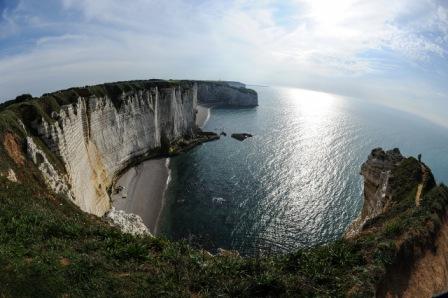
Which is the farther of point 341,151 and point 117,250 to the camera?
point 341,151

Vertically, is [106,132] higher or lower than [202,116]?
higher

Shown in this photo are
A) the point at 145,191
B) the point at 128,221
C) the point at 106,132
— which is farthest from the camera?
the point at 145,191

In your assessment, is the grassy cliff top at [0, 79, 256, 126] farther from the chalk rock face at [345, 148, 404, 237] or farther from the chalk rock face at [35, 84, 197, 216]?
the chalk rock face at [345, 148, 404, 237]

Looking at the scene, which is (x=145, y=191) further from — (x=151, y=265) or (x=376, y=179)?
(x=151, y=265)

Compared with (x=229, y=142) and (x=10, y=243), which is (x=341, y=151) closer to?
(x=229, y=142)

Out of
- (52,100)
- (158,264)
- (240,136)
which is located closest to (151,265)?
(158,264)

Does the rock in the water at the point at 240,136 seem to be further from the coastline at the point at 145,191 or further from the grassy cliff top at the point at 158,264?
the grassy cliff top at the point at 158,264

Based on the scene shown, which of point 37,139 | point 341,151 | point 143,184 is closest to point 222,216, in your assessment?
point 143,184
